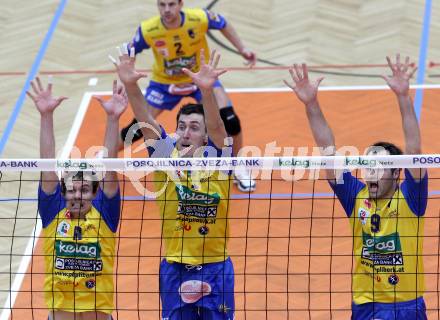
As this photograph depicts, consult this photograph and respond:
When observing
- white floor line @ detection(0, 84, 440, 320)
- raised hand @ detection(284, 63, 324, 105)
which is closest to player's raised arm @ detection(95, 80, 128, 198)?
raised hand @ detection(284, 63, 324, 105)

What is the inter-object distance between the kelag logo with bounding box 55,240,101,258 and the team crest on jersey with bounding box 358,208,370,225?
1.93 meters

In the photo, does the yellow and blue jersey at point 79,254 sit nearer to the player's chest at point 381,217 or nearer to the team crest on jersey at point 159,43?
the player's chest at point 381,217

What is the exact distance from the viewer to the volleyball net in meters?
7.59

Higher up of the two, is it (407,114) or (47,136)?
(407,114)

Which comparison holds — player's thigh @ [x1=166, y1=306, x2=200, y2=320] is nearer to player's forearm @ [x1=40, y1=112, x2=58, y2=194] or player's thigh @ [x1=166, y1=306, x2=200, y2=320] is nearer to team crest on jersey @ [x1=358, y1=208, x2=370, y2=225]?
player's forearm @ [x1=40, y1=112, x2=58, y2=194]

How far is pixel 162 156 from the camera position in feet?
27.0

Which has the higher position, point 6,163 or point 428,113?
point 428,113

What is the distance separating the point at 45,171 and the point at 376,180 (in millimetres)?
2404

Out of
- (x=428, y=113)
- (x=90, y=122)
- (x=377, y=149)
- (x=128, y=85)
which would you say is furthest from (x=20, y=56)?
(x=377, y=149)

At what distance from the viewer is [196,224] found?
7996mm

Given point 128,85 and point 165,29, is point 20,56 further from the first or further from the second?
point 128,85

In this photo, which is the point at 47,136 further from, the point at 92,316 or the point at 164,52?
the point at 164,52

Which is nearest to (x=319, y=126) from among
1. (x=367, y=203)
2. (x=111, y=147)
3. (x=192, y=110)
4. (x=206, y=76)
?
(x=367, y=203)

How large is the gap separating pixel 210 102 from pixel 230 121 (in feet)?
10.7
